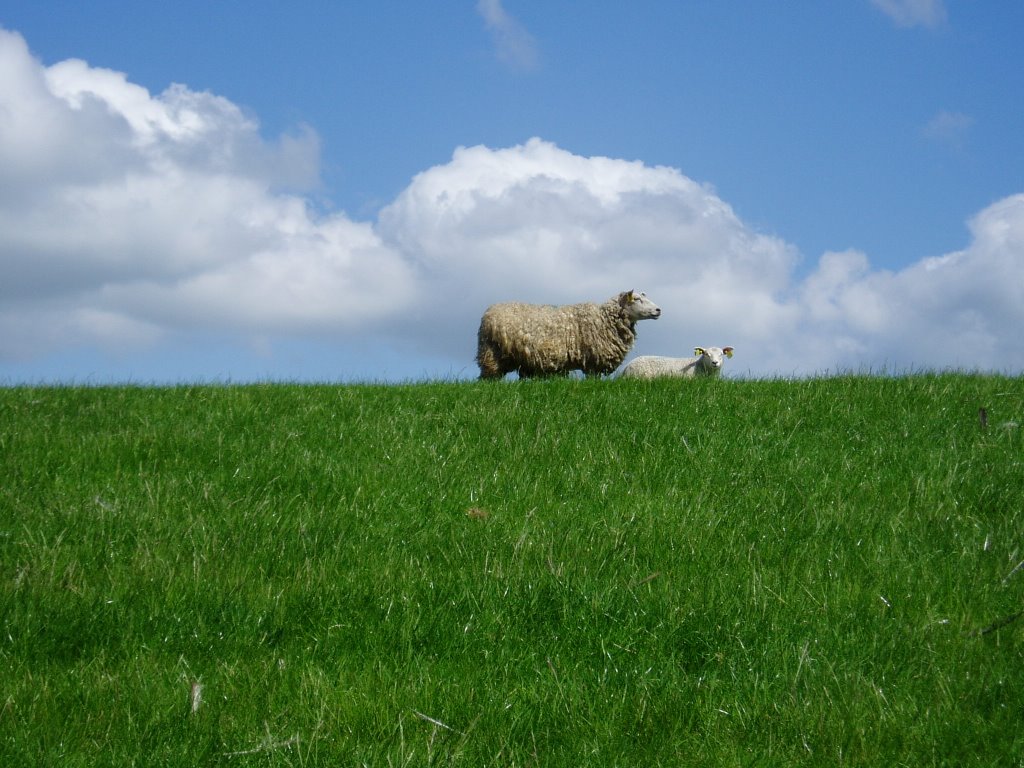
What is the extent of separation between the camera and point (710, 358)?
58.9 feet

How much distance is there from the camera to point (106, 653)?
17.2 feet

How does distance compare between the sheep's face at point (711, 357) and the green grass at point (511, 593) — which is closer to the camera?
the green grass at point (511, 593)

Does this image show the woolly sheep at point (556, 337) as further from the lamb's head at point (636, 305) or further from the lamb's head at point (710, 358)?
the lamb's head at point (710, 358)

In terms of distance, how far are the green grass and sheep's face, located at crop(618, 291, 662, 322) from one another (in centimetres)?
777

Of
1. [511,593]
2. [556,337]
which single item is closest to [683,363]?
[556,337]

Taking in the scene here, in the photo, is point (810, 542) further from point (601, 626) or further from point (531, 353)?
point (531, 353)

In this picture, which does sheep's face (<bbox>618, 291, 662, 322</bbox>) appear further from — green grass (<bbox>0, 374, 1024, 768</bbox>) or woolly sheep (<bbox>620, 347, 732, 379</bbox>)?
green grass (<bbox>0, 374, 1024, 768</bbox>)

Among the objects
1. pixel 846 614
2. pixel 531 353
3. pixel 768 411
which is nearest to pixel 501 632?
pixel 846 614

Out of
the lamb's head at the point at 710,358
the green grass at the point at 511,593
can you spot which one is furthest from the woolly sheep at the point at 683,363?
the green grass at the point at 511,593

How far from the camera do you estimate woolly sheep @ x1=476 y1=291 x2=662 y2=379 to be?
17.1 metres

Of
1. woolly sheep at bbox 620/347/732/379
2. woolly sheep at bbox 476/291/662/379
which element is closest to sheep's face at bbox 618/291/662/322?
woolly sheep at bbox 476/291/662/379

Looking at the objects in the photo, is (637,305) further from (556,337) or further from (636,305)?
(556,337)

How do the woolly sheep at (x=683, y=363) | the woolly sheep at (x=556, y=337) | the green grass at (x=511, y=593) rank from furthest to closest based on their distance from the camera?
the woolly sheep at (x=683, y=363) < the woolly sheep at (x=556, y=337) < the green grass at (x=511, y=593)

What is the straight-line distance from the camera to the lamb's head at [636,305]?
57.9ft
